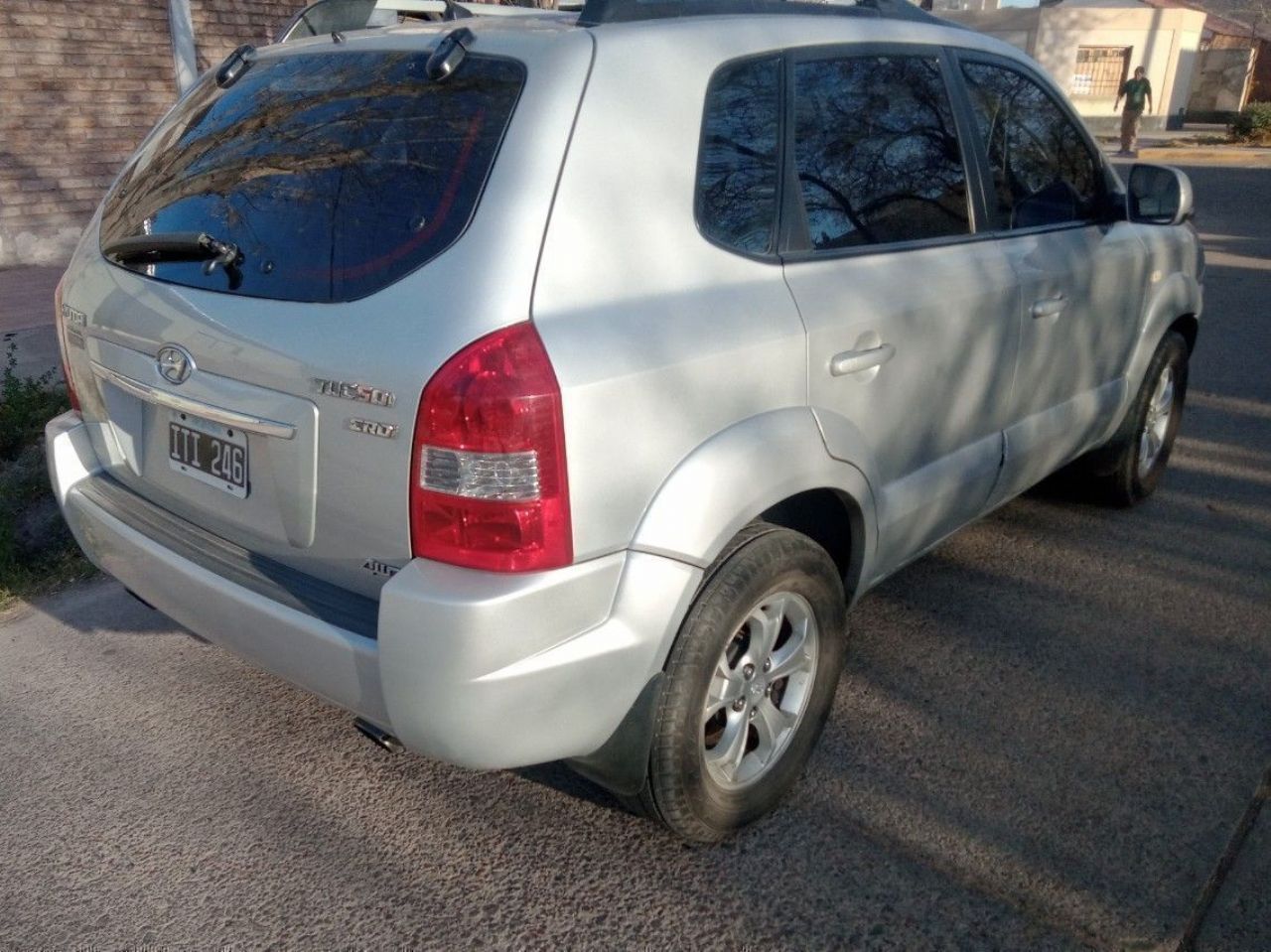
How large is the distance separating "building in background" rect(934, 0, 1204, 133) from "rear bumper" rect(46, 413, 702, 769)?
35.3 m

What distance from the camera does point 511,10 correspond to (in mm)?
3008

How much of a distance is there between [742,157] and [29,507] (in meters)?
3.62

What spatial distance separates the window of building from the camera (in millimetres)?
34250

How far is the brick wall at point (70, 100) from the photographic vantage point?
947 centimetres

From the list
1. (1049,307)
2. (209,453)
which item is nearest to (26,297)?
(209,453)

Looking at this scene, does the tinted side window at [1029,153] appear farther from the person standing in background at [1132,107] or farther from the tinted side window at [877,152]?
the person standing in background at [1132,107]

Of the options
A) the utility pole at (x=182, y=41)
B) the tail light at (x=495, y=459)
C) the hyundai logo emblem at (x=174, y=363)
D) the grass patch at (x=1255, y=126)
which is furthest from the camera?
the grass patch at (x=1255, y=126)

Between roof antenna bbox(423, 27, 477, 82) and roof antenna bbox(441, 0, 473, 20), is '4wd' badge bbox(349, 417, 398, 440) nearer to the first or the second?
roof antenna bbox(423, 27, 477, 82)

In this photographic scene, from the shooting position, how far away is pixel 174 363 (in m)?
2.60

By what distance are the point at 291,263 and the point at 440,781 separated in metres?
1.46

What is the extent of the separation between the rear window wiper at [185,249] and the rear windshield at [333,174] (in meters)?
0.01

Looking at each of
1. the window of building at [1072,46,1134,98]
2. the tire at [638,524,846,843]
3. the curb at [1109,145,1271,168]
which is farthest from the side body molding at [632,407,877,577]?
the window of building at [1072,46,1134,98]

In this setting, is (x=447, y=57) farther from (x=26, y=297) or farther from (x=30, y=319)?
A: (x=26, y=297)

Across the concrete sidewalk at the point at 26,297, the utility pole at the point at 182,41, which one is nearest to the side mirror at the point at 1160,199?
the concrete sidewalk at the point at 26,297
